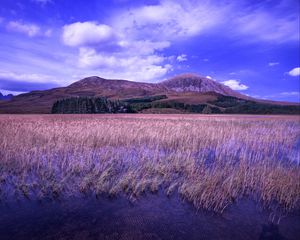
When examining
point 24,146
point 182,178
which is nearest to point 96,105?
point 24,146

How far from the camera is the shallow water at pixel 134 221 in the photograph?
4277 mm

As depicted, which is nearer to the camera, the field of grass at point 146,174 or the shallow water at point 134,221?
the shallow water at point 134,221

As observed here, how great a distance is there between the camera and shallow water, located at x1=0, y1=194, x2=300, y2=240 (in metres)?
4.28

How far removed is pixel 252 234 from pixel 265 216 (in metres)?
0.91

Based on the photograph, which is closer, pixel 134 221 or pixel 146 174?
pixel 134 221

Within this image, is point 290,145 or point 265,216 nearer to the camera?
point 265,216

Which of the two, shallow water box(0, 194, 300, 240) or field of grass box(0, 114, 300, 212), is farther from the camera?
field of grass box(0, 114, 300, 212)

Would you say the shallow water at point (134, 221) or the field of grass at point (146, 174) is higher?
the field of grass at point (146, 174)

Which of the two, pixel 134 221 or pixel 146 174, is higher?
pixel 146 174

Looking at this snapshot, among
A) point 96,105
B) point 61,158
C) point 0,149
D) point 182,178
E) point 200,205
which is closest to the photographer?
point 200,205

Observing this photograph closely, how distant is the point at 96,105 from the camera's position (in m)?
61.2

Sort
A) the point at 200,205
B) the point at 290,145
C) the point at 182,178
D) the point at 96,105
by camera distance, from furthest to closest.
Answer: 1. the point at 96,105
2. the point at 290,145
3. the point at 182,178
4. the point at 200,205

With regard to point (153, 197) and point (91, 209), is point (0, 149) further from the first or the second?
point (153, 197)

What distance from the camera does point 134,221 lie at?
4.73 m
